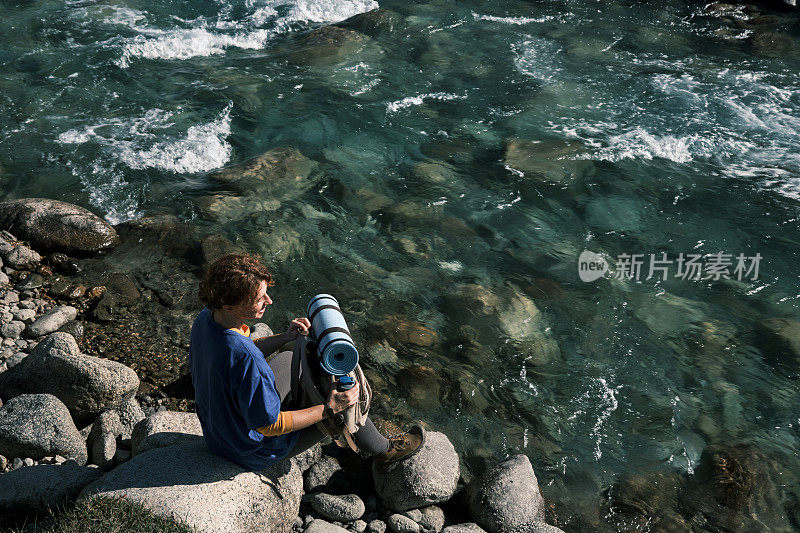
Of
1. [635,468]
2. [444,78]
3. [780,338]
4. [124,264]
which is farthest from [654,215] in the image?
[124,264]

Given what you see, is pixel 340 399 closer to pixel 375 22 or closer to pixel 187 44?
pixel 187 44

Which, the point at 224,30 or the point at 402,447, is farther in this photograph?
the point at 224,30

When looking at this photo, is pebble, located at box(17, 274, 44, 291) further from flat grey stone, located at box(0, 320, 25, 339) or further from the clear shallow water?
the clear shallow water

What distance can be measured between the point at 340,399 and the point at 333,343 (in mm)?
464

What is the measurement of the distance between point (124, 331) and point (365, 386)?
11.6 feet

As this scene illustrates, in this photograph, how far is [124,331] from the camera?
6.90 metres

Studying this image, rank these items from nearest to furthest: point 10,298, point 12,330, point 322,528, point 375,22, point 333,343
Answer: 1. point 333,343
2. point 322,528
3. point 12,330
4. point 10,298
5. point 375,22

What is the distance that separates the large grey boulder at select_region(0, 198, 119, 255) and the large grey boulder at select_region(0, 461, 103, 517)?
12.4ft

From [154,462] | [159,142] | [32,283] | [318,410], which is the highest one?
[318,410]

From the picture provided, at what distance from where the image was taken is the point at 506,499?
519 cm

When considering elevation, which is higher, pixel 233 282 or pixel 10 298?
pixel 233 282

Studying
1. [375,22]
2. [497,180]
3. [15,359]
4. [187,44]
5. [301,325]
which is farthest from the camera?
[375,22]

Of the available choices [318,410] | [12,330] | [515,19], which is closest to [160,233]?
[12,330]

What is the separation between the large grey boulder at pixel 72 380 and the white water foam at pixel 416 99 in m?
7.75
